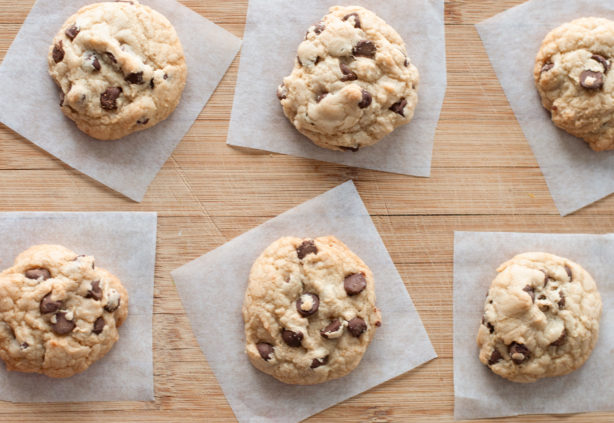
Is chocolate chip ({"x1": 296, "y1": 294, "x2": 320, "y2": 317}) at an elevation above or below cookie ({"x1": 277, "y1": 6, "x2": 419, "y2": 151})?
below

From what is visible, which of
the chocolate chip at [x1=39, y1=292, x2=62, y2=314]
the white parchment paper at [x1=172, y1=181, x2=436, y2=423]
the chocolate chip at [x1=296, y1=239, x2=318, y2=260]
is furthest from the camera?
the white parchment paper at [x1=172, y1=181, x2=436, y2=423]

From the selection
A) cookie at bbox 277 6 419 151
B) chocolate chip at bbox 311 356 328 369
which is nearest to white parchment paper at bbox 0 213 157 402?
chocolate chip at bbox 311 356 328 369

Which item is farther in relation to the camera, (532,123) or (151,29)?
(532,123)

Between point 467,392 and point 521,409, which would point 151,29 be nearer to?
point 467,392

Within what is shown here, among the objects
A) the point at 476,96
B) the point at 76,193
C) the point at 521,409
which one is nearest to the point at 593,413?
the point at 521,409

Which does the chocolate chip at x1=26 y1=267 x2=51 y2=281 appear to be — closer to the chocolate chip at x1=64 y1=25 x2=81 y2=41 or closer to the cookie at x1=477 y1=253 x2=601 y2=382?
the chocolate chip at x1=64 y1=25 x2=81 y2=41

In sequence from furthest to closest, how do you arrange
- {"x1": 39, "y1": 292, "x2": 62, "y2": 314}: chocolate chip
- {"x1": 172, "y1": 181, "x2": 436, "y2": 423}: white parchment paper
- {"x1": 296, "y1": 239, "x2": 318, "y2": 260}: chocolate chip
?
{"x1": 172, "y1": 181, "x2": 436, "y2": 423}: white parchment paper < {"x1": 296, "y1": 239, "x2": 318, "y2": 260}: chocolate chip < {"x1": 39, "y1": 292, "x2": 62, "y2": 314}: chocolate chip
